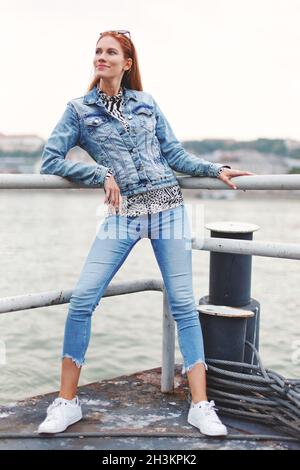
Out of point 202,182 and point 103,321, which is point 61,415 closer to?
point 202,182

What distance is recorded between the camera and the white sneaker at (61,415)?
234 cm

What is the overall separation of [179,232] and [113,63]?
744mm

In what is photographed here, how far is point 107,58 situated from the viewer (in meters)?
2.55

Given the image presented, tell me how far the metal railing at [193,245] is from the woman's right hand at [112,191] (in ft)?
0.41

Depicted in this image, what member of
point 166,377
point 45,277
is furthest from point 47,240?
point 166,377

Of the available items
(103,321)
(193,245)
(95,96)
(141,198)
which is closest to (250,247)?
(193,245)

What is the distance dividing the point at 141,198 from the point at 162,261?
0.91ft

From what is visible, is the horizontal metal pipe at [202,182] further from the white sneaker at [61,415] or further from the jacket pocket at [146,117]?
the white sneaker at [61,415]

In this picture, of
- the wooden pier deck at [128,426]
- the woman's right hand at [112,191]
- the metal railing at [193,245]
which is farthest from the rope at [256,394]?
the woman's right hand at [112,191]

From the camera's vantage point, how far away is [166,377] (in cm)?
287

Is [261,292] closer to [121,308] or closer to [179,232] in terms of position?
[121,308]

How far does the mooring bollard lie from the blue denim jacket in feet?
1.63

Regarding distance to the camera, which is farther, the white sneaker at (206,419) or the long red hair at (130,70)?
the long red hair at (130,70)

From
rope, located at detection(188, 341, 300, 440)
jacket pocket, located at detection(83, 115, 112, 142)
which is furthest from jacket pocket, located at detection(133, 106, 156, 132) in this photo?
rope, located at detection(188, 341, 300, 440)
